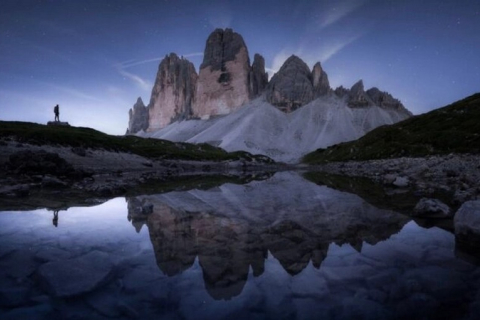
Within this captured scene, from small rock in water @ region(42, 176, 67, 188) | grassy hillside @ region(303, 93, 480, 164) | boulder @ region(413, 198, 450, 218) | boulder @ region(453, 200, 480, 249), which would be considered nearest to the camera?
boulder @ region(453, 200, 480, 249)

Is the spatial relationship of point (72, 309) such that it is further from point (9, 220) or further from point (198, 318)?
point (9, 220)

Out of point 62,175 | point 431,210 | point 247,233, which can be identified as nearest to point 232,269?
point 247,233

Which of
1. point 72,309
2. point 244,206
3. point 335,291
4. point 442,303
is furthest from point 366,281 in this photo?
point 244,206

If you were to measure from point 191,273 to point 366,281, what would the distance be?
3303mm

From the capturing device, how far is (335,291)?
4.96m

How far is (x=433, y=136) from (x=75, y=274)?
233 ft

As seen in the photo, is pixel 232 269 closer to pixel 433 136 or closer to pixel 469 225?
pixel 469 225

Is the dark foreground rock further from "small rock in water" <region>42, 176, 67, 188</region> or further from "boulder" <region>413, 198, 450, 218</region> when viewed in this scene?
"small rock in water" <region>42, 176, 67, 188</region>

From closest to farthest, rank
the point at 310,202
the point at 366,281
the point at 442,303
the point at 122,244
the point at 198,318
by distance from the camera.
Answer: the point at 198,318 < the point at 442,303 < the point at 366,281 < the point at 122,244 < the point at 310,202

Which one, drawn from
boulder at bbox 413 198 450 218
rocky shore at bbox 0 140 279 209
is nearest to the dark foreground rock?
rocky shore at bbox 0 140 279 209

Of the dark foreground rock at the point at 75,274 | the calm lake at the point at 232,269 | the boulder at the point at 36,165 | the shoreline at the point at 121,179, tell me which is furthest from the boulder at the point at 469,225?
the boulder at the point at 36,165

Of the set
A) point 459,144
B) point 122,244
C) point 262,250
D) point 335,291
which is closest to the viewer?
point 335,291

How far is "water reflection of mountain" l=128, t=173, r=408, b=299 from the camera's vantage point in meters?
6.17

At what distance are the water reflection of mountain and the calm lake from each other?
4 centimetres
